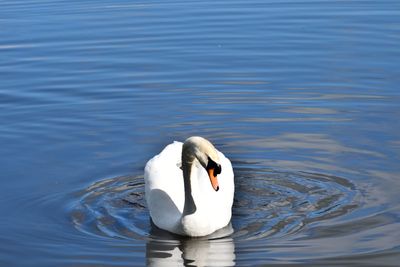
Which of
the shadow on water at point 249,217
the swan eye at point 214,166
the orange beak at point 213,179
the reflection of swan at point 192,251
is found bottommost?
the reflection of swan at point 192,251

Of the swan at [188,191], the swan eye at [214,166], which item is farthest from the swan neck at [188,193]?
the swan eye at [214,166]

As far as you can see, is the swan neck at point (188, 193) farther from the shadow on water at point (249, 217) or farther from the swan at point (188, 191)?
the shadow on water at point (249, 217)

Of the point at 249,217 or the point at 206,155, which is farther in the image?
the point at 249,217

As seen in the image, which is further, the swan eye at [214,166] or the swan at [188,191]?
the swan at [188,191]

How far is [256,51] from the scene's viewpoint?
17.2 meters

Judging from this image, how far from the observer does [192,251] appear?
395 inches

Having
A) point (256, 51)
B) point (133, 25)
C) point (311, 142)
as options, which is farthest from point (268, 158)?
point (133, 25)

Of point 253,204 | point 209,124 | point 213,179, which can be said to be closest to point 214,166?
point 213,179

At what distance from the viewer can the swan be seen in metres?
10.2

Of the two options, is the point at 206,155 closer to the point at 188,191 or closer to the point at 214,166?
the point at 214,166

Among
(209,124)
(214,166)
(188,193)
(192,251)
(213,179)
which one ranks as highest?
(209,124)

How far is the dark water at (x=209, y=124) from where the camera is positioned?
33.0 feet

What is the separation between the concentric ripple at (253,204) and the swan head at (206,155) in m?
0.69

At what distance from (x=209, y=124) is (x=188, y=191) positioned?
3291mm
